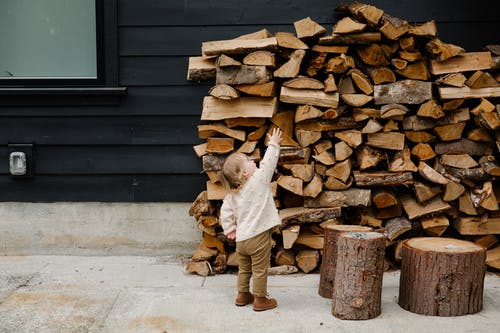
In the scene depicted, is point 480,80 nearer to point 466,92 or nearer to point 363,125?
point 466,92

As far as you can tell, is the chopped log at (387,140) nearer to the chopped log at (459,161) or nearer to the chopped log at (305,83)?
the chopped log at (459,161)

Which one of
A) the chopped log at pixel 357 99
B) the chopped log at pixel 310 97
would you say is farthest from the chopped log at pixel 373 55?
the chopped log at pixel 310 97

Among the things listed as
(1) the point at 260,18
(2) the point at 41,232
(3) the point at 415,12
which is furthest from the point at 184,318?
(3) the point at 415,12

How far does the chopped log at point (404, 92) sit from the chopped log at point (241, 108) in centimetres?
82

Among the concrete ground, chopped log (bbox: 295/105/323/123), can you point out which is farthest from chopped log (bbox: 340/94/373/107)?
the concrete ground

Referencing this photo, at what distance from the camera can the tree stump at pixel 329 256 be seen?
449cm

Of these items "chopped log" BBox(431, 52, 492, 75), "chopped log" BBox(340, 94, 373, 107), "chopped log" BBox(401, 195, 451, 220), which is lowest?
"chopped log" BBox(401, 195, 451, 220)

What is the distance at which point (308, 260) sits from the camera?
16.6 ft

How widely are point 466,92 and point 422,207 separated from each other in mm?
947

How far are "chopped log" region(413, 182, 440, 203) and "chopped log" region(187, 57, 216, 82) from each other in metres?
1.85

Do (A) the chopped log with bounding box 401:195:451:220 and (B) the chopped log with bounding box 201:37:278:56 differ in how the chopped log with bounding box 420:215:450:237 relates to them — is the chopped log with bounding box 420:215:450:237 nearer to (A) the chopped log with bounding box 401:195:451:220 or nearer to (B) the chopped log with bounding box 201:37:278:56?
(A) the chopped log with bounding box 401:195:451:220

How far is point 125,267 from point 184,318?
1313mm

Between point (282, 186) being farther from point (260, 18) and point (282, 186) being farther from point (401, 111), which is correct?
point (260, 18)

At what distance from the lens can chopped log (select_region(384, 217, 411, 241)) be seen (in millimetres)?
4988
